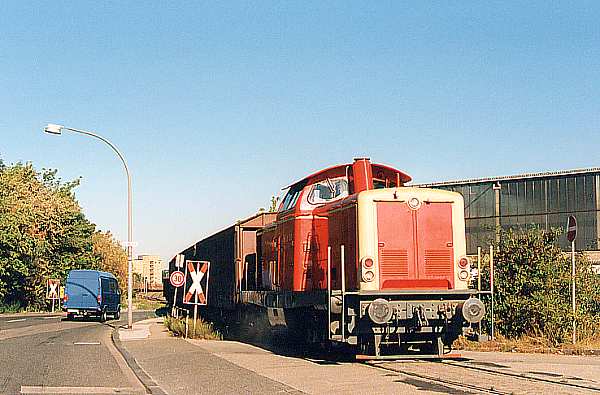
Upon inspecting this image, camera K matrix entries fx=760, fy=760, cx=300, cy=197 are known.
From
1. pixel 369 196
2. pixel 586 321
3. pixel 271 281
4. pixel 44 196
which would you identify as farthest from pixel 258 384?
pixel 44 196

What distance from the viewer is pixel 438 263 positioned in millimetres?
14789

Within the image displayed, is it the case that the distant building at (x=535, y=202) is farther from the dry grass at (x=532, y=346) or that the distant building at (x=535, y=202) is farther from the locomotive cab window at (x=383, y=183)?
the locomotive cab window at (x=383, y=183)

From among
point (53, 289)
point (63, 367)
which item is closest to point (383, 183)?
point (63, 367)

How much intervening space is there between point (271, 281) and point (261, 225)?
341 cm

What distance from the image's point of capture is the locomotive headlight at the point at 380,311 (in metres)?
13.7

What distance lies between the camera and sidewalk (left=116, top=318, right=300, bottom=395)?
1166cm

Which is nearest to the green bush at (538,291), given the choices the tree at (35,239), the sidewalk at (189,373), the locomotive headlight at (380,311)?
the locomotive headlight at (380,311)

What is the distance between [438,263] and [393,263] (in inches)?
36.8

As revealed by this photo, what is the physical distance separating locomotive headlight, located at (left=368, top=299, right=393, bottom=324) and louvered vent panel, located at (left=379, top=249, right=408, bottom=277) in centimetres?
81

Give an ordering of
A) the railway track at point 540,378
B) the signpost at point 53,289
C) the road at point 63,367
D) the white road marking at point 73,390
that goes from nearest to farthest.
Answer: the railway track at point 540,378 < the white road marking at point 73,390 < the road at point 63,367 < the signpost at point 53,289

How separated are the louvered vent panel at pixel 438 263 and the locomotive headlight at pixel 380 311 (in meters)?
1.41

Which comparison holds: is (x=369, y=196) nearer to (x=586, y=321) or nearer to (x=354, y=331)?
(x=354, y=331)

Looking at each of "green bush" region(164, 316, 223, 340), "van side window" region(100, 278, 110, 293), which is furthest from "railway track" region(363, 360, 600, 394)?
"van side window" region(100, 278, 110, 293)

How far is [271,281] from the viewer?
18859 mm
